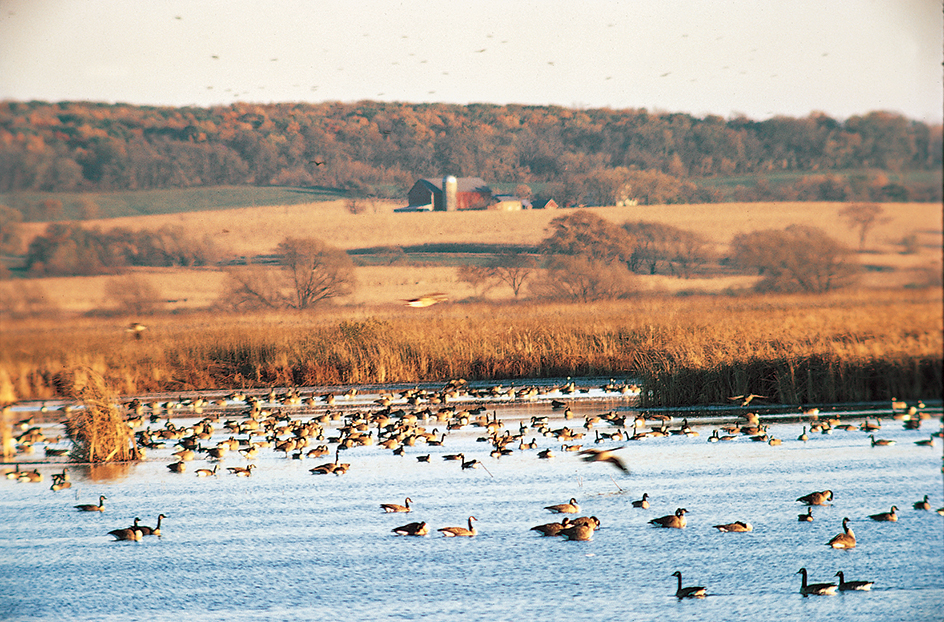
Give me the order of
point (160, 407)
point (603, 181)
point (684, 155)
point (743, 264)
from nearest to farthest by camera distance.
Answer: point (160, 407)
point (743, 264)
point (603, 181)
point (684, 155)

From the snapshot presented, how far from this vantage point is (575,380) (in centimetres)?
2720

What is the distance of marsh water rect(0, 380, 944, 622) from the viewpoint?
10625 millimetres

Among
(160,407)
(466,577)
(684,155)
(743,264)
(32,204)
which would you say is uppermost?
(684,155)

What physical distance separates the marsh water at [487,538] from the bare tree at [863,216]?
5158 centimetres

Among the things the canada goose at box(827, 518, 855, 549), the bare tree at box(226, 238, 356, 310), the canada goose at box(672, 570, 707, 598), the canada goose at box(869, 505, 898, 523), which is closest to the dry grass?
the bare tree at box(226, 238, 356, 310)

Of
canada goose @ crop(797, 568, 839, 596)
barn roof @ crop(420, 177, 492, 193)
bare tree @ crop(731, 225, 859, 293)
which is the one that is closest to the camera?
canada goose @ crop(797, 568, 839, 596)

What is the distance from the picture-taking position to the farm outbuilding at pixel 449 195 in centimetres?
8244

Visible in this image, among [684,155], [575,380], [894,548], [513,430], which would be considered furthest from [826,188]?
[894,548]

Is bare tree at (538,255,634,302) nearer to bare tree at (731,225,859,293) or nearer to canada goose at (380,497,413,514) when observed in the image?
bare tree at (731,225,859,293)

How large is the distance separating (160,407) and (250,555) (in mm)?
12126

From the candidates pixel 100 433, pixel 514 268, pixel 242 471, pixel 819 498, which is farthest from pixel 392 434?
pixel 514 268

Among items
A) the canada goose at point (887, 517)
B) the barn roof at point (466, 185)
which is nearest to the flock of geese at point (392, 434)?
the canada goose at point (887, 517)

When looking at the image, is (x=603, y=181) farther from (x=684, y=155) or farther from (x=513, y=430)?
(x=513, y=430)

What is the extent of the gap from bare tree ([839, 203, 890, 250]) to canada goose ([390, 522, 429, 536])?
5807 centimetres
